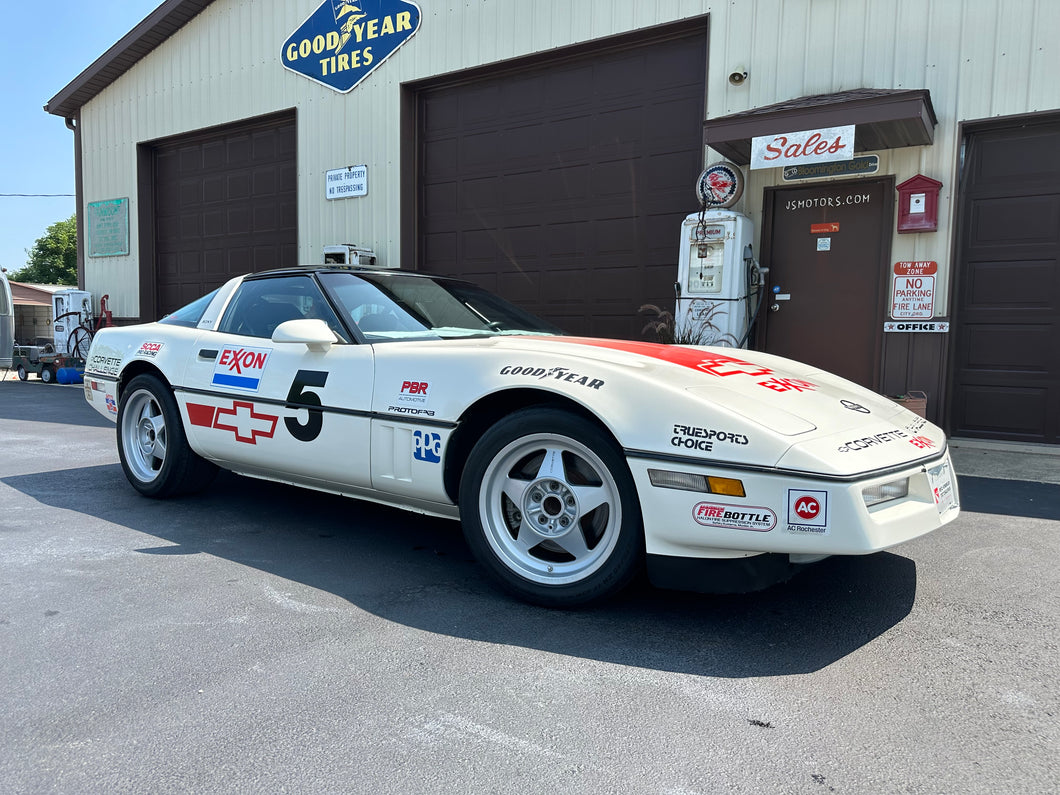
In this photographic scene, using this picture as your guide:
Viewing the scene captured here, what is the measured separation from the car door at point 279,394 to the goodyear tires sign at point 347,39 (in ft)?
24.6

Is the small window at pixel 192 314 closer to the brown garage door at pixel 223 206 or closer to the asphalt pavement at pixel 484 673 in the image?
the asphalt pavement at pixel 484 673

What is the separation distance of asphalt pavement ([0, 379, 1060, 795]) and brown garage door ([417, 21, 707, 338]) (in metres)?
5.62

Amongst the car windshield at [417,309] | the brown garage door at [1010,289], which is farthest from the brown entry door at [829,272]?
the car windshield at [417,309]

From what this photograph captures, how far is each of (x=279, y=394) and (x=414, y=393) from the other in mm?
857

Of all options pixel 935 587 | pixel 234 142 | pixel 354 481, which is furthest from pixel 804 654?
pixel 234 142

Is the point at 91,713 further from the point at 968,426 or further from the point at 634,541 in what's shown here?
the point at 968,426

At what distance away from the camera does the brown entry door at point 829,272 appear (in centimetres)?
730

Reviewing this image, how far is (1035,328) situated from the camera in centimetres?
677

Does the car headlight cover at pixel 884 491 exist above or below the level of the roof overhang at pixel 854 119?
below

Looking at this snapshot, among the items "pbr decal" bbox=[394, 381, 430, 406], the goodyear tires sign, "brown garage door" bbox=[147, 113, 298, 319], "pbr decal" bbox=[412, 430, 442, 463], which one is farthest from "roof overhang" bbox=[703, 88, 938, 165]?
"brown garage door" bbox=[147, 113, 298, 319]

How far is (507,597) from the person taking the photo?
2889mm

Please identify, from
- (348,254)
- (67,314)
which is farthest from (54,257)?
(348,254)

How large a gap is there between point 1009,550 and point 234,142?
12491mm

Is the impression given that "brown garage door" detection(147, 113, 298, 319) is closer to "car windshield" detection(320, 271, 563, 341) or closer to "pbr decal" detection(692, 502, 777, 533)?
"car windshield" detection(320, 271, 563, 341)
